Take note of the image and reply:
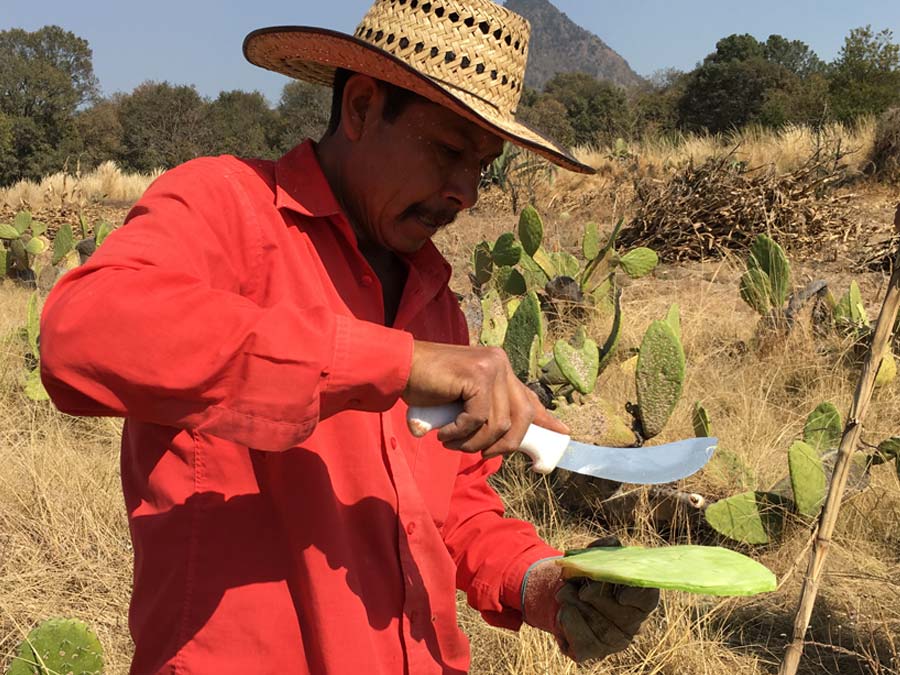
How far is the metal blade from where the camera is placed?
1.13 meters

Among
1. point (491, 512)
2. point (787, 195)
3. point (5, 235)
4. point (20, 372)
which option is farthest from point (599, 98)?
point (491, 512)

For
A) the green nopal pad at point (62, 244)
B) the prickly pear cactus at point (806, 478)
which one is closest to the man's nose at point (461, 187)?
the prickly pear cactus at point (806, 478)

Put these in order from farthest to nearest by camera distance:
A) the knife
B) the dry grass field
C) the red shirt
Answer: the dry grass field, the knife, the red shirt

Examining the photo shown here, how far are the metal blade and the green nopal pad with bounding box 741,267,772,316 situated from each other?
3838 millimetres

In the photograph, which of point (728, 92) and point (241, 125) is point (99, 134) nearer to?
point (241, 125)

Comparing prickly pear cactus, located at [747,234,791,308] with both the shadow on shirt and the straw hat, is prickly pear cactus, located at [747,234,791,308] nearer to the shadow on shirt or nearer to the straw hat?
the straw hat

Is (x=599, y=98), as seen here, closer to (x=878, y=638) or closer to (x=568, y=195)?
(x=568, y=195)

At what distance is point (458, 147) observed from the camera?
1299mm

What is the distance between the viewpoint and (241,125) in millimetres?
33875

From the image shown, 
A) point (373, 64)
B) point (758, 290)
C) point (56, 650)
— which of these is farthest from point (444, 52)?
point (758, 290)

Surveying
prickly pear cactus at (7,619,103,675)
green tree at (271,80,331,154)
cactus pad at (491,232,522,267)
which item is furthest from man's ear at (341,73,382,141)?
green tree at (271,80,331,154)

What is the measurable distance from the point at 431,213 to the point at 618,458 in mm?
471

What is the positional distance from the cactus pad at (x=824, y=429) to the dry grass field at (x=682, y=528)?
21cm

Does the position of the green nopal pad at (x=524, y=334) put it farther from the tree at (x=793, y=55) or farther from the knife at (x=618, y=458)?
the tree at (x=793, y=55)
